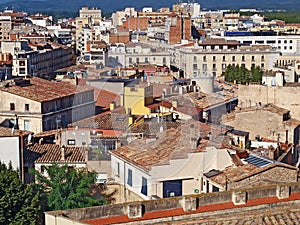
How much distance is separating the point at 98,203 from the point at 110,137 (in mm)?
A: 4906

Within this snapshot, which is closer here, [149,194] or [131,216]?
[131,216]

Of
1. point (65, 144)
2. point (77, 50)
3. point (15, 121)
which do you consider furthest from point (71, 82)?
point (77, 50)

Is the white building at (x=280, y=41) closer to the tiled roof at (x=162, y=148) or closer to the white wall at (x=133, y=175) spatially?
the tiled roof at (x=162, y=148)

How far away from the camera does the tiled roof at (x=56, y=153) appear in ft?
53.6

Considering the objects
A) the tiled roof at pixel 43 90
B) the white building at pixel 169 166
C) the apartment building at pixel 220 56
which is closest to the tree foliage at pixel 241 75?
the apartment building at pixel 220 56

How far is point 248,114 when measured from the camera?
64.3 ft

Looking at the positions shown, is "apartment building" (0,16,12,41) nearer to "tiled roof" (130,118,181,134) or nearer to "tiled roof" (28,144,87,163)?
"tiled roof" (130,118,181,134)

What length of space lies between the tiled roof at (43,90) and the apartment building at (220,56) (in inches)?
939

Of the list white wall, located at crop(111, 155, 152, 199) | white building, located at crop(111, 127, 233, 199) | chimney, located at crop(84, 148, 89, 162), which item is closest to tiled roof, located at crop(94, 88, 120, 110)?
chimney, located at crop(84, 148, 89, 162)

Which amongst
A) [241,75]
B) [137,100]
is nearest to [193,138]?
[137,100]

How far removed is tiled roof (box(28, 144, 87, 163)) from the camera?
16344mm

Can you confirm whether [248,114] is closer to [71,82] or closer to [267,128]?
[267,128]

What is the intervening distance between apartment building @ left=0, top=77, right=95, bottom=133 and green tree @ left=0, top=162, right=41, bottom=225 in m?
9.53

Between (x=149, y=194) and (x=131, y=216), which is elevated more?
(x=131, y=216)
